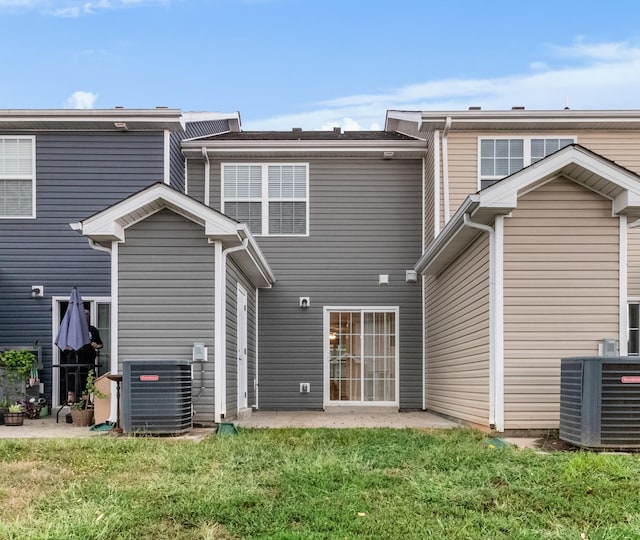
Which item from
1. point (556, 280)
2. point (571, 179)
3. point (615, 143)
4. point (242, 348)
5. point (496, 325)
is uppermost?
point (615, 143)

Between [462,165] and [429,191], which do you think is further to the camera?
[429,191]

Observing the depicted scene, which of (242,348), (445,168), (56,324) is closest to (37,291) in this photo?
(56,324)

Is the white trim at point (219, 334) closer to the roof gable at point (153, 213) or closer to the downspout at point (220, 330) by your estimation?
the downspout at point (220, 330)

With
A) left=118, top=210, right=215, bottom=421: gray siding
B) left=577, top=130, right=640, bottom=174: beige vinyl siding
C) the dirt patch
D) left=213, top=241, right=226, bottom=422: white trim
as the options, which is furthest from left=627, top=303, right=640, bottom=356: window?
left=118, top=210, right=215, bottom=421: gray siding

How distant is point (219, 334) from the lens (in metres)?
8.12

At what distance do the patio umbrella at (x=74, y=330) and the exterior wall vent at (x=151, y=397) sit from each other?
2.37m

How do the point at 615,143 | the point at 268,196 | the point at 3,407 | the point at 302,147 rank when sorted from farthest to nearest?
the point at 268,196, the point at 302,147, the point at 615,143, the point at 3,407

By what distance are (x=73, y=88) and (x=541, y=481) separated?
1535cm

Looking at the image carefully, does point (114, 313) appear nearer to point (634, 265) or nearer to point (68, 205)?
point (68, 205)

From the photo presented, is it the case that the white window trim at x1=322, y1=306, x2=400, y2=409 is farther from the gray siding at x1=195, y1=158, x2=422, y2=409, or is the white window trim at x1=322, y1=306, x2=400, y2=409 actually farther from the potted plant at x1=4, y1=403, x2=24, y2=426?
the potted plant at x1=4, y1=403, x2=24, y2=426

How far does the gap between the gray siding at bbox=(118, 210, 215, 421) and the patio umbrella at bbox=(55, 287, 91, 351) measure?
1.37 metres

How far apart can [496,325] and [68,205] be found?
7296mm

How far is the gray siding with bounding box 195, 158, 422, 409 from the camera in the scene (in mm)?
11734

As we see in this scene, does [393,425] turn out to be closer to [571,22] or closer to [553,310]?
[553,310]
